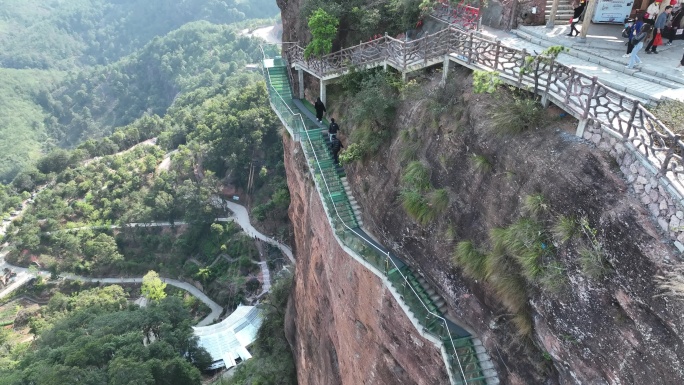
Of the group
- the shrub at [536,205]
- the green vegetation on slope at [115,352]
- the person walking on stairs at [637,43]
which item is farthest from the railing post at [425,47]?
the green vegetation on slope at [115,352]

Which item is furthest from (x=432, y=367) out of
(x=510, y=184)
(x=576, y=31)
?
(x=576, y=31)

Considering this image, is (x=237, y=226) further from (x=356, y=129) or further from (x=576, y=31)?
(x=576, y=31)

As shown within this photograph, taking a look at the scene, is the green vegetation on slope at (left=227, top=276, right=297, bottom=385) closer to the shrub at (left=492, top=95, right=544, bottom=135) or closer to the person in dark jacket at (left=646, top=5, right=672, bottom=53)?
the shrub at (left=492, top=95, right=544, bottom=135)

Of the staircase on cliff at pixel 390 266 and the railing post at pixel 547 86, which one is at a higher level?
the railing post at pixel 547 86

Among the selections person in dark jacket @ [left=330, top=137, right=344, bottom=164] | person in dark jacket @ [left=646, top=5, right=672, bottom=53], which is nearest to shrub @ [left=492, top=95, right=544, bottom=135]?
person in dark jacket @ [left=646, top=5, right=672, bottom=53]

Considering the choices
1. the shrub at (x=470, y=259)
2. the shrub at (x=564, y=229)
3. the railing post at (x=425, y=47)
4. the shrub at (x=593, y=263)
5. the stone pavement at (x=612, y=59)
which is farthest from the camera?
the railing post at (x=425, y=47)

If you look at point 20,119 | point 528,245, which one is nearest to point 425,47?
point 528,245

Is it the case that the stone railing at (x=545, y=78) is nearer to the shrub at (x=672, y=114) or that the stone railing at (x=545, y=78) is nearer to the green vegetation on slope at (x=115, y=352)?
the shrub at (x=672, y=114)
